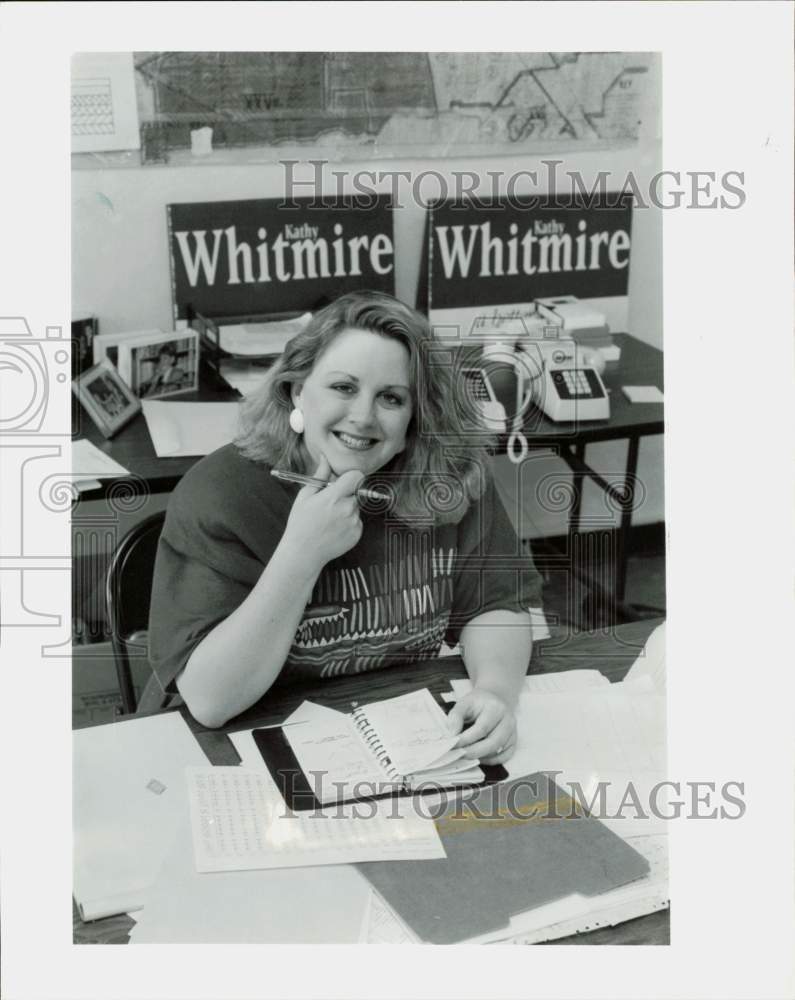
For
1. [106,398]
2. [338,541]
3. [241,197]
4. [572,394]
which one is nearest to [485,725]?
[338,541]

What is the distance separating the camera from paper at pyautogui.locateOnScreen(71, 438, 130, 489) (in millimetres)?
1397

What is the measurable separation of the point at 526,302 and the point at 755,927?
3.33 feet

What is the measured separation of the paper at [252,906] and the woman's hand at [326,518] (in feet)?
1.35

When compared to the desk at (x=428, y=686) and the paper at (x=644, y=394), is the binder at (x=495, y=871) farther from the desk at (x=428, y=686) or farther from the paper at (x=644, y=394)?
the paper at (x=644, y=394)

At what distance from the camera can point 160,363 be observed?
1763mm

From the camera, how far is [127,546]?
1.43m

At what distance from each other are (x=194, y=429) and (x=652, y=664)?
2.51ft

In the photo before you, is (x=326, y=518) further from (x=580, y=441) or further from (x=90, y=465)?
(x=580, y=441)

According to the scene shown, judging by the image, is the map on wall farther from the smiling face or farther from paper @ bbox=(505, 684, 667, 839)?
paper @ bbox=(505, 684, 667, 839)

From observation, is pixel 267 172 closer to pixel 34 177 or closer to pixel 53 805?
pixel 34 177

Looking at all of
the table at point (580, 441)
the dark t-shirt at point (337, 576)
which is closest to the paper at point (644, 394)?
the table at point (580, 441)

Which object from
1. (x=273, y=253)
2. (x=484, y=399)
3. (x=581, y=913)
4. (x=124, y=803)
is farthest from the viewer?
(x=273, y=253)

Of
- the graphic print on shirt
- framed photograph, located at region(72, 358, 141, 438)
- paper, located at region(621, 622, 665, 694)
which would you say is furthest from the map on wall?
paper, located at region(621, 622, 665, 694)

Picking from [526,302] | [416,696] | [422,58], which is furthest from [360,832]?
Result: [422,58]
